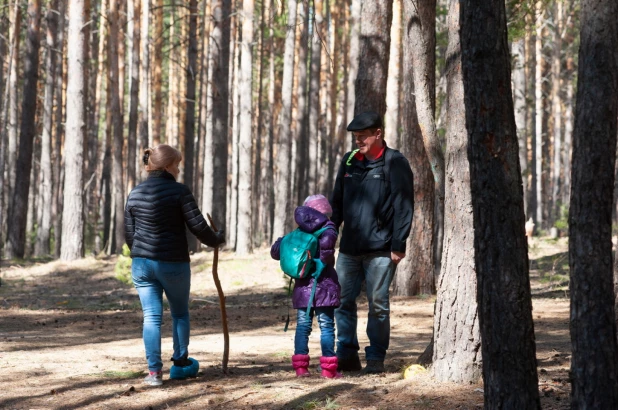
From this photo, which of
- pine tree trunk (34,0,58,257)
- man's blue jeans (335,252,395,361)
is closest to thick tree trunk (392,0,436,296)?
A: man's blue jeans (335,252,395,361)

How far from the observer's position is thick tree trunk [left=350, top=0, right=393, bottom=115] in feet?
39.8

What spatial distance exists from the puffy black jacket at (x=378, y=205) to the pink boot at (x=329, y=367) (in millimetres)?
859

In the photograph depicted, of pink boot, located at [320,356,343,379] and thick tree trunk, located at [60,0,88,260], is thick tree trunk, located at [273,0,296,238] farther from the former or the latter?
pink boot, located at [320,356,343,379]

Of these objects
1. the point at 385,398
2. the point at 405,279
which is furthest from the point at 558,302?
the point at 385,398

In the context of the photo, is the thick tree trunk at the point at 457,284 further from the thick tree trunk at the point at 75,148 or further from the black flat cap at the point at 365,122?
the thick tree trunk at the point at 75,148

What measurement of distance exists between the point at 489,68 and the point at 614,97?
1243 millimetres

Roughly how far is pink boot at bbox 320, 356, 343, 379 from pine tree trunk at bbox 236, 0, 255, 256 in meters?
15.6

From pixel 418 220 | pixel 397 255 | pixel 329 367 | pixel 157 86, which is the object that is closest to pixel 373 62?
pixel 418 220

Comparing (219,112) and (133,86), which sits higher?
(133,86)

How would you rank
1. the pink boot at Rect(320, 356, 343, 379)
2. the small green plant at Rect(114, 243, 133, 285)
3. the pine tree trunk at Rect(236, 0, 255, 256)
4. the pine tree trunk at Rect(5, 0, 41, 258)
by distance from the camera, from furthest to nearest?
the pine tree trunk at Rect(5, 0, 41, 258)
the pine tree trunk at Rect(236, 0, 255, 256)
the small green plant at Rect(114, 243, 133, 285)
the pink boot at Rect(320, 356, 343, 379)

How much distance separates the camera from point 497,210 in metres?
4.18

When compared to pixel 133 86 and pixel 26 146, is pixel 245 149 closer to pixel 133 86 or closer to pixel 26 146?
pixel 26 146

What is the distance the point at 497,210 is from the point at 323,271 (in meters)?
2.49

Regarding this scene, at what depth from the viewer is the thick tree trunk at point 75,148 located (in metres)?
21.2
